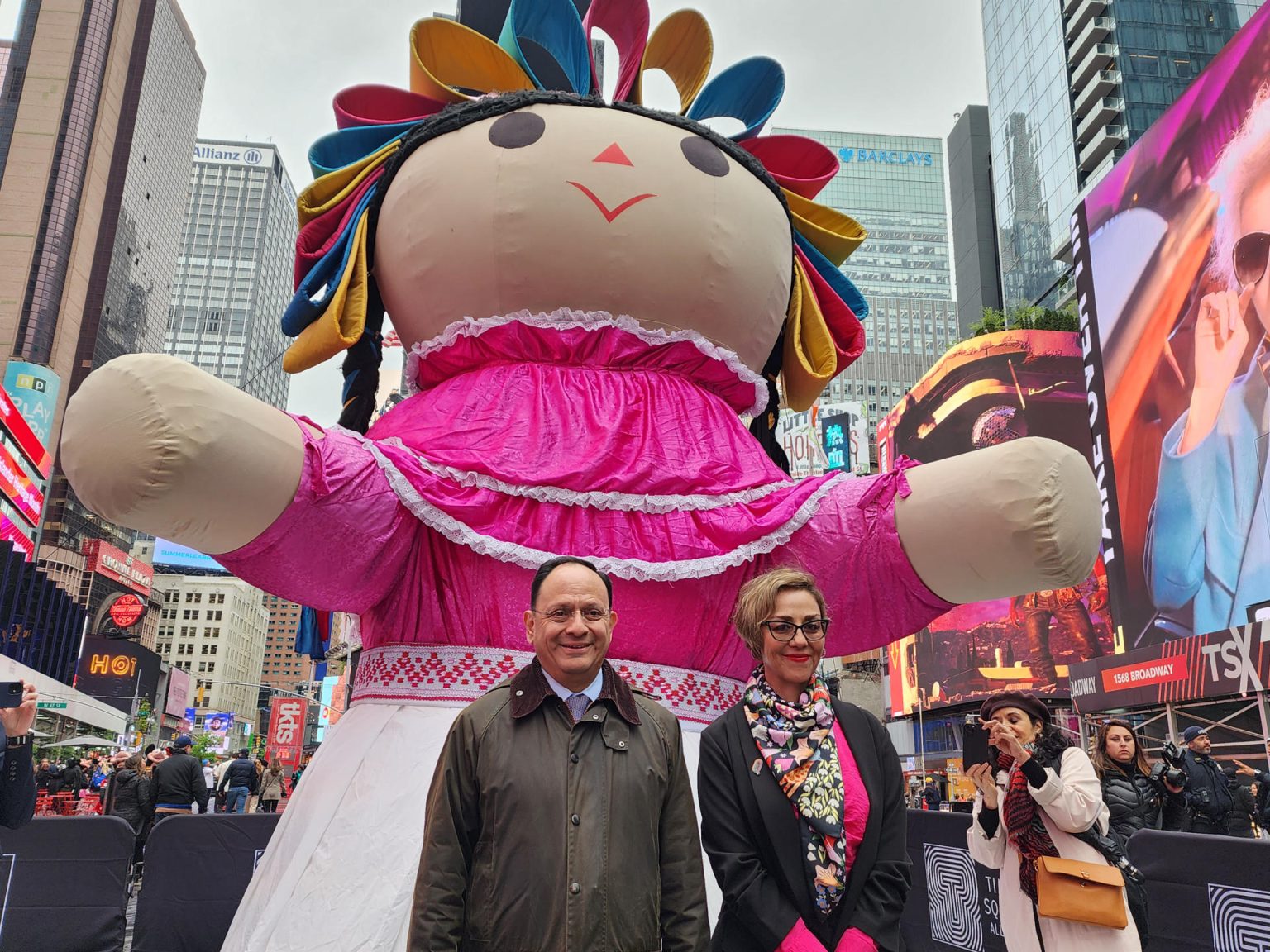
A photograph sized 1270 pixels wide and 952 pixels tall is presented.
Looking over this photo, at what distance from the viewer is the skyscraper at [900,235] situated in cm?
9525

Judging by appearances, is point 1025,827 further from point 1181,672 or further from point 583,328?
point 1181,672

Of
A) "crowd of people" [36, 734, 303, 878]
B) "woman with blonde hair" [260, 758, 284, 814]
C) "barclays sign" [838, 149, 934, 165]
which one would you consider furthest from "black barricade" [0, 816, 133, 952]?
"barclays sign" [838, 149, 934, 165]

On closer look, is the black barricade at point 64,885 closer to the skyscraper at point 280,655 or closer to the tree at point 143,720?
the tree at point 143,720

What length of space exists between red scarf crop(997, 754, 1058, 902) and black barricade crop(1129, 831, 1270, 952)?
998 mm

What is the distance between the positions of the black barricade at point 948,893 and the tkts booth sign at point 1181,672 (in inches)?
441

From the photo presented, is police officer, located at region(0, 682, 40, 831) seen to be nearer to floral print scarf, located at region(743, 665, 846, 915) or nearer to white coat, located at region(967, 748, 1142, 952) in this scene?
floral print scarf, located at region(743, 665, 846, 915)

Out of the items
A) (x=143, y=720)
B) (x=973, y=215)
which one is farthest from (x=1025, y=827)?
(x=973, y=215)

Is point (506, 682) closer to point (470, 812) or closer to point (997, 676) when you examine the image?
point (470, 812)

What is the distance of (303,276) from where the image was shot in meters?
3.79

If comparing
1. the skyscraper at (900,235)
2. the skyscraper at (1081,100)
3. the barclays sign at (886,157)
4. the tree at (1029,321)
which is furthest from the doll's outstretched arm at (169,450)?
the barclays sign at (886,157)

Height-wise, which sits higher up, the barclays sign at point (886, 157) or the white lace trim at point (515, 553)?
the barclays sign at point (886, 157)

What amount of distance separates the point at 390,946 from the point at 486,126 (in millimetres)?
2655

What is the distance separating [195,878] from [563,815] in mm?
4559

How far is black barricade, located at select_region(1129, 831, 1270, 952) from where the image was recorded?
12.3 feet
